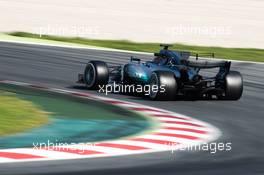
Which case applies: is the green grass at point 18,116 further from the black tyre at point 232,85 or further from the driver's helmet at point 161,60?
the black tyre at point 232,85

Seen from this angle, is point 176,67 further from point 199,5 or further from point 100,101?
point 199,5

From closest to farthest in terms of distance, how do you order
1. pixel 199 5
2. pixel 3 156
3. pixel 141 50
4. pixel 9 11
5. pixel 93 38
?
pixel 3 156 → pixel 141 50 → pixel 93 38 → pixel 9 11 → pixel 199 5

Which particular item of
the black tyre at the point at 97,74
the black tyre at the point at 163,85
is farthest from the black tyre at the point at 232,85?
the black tyre at the point at 97,74

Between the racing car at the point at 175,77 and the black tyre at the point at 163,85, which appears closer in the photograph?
the black tyre at the point at 163,85

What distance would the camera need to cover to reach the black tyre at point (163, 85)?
16.1 m

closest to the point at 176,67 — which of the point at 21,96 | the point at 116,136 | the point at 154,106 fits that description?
the point at 154,106

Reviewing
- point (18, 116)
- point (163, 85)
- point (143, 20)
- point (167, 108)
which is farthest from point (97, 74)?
point (143, 20)

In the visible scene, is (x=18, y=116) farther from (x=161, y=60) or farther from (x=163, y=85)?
(x=161, y=60)

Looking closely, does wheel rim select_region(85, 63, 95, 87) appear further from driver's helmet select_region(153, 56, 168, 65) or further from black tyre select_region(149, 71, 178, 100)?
black tyre select_region(149, 71, 178, 100)

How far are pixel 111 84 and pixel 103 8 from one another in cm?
2203

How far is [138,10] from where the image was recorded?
1583 inches

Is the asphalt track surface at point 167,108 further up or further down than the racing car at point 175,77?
further down

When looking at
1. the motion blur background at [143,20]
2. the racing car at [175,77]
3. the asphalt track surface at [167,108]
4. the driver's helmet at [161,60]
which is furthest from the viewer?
the motion blur background at [143,20]

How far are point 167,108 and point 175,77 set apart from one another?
1.22m
